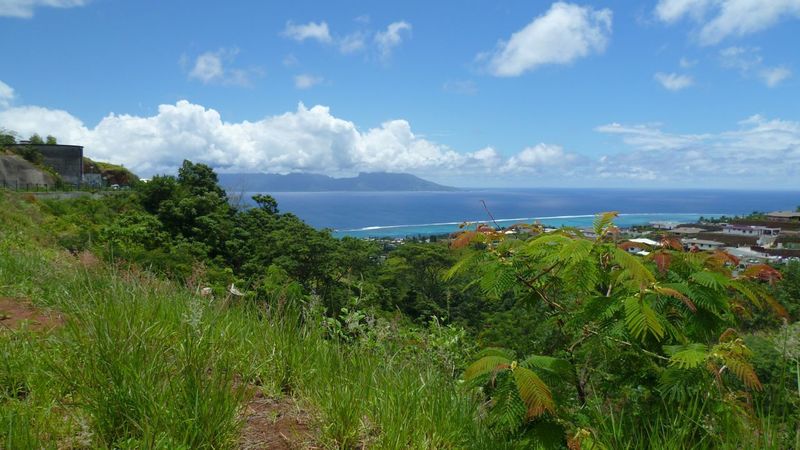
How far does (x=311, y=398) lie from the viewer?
238 cm

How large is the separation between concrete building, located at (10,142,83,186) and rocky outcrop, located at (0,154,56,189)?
3.44 meters

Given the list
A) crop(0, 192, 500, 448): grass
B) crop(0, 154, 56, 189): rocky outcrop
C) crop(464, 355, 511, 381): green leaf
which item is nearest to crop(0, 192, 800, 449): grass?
crop(0, 192, 500, 448): grass

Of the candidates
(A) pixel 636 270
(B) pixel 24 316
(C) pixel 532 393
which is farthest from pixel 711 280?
(B) pixel 24 316

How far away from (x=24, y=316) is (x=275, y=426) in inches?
88.4

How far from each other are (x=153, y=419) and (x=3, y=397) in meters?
0.82

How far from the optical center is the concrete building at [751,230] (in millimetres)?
66125

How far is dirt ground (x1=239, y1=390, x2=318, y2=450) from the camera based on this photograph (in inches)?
81.8

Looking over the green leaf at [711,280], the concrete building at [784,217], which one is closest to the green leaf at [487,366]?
the green leaf at [711,280]

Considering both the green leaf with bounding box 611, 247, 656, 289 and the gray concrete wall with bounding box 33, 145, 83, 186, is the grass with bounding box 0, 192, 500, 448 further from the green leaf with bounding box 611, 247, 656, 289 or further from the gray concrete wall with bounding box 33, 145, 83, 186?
the gray concrete wall with bounding box 33, 145, 83, 186

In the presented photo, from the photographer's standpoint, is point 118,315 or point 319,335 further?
point 319,335

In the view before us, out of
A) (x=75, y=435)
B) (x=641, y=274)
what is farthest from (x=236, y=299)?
(x=641, y=274)

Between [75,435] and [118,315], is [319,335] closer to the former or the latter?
[118,315]

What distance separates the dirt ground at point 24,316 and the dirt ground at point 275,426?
52.7 inches

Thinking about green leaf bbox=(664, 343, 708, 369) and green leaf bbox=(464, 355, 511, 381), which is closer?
green leaf bbox=(664, 343, 708, 369)
